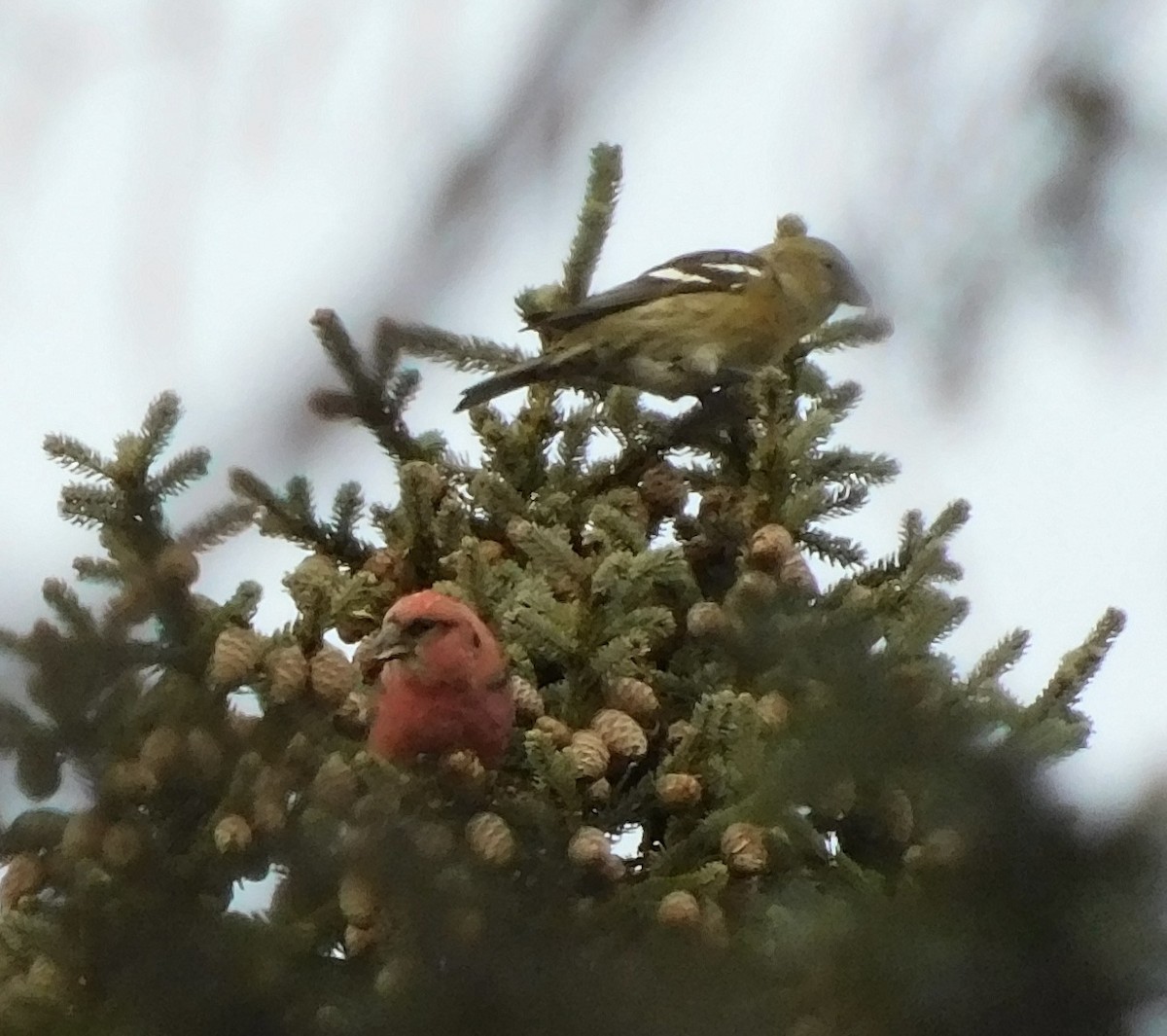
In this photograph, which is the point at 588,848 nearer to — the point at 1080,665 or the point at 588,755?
the point at 588,755

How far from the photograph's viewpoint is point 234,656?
887 mm

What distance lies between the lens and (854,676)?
17.2 inches

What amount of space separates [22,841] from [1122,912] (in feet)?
1.51

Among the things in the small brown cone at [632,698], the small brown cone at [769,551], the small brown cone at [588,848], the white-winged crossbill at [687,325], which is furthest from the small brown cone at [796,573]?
the white-winged crossbill at [687,325]

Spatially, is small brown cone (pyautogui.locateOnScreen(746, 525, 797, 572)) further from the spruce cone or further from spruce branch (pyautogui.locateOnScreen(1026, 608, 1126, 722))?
the spruce cone

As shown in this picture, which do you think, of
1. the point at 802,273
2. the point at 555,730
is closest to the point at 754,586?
the point at 555,730

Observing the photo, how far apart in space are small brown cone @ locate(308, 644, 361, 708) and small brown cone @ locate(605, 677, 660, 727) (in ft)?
0.66

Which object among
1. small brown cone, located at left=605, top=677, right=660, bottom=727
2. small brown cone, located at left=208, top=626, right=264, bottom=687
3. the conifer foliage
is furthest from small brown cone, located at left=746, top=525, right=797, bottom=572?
small brown cone, located at left=208, top=626, right=264, bottom=687

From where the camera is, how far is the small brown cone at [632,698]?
1.13 meters

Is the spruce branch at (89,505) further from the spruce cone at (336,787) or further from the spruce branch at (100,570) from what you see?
the spruce cone at (336,787)

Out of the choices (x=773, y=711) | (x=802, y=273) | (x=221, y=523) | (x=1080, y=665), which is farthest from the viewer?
(x=802, y=273)

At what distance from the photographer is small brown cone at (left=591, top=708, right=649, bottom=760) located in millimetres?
1088

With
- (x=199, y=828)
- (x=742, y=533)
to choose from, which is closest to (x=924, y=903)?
(x=199, y=828)

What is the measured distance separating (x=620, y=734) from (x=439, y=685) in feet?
0.45
